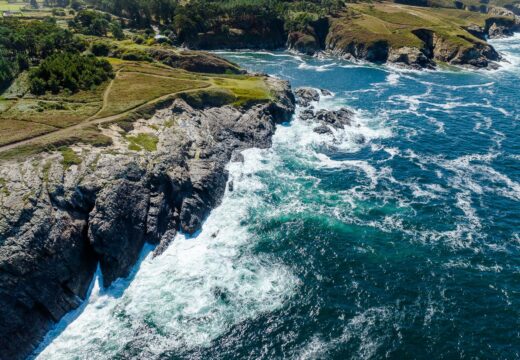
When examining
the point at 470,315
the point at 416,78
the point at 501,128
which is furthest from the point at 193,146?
the point at 416,78

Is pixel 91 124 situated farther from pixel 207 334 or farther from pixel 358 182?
pixel 358 182

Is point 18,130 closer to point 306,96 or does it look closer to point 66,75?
point 66,75

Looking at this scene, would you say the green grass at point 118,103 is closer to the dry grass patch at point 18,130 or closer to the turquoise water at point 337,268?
the dry grass patch at point 18,130

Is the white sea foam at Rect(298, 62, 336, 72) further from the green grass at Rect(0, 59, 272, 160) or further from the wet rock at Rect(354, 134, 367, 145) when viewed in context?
the wet rock at Rect(354, 134, 367, 145)

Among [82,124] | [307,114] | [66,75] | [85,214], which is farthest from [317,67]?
[85,214]

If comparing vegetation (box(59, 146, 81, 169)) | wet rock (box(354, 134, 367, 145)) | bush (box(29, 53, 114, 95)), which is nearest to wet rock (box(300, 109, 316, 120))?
wet rock (box(354, 134, 367, 145))

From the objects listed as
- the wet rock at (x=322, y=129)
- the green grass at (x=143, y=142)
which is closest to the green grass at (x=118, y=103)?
the green grass at (x=143, y=142)
